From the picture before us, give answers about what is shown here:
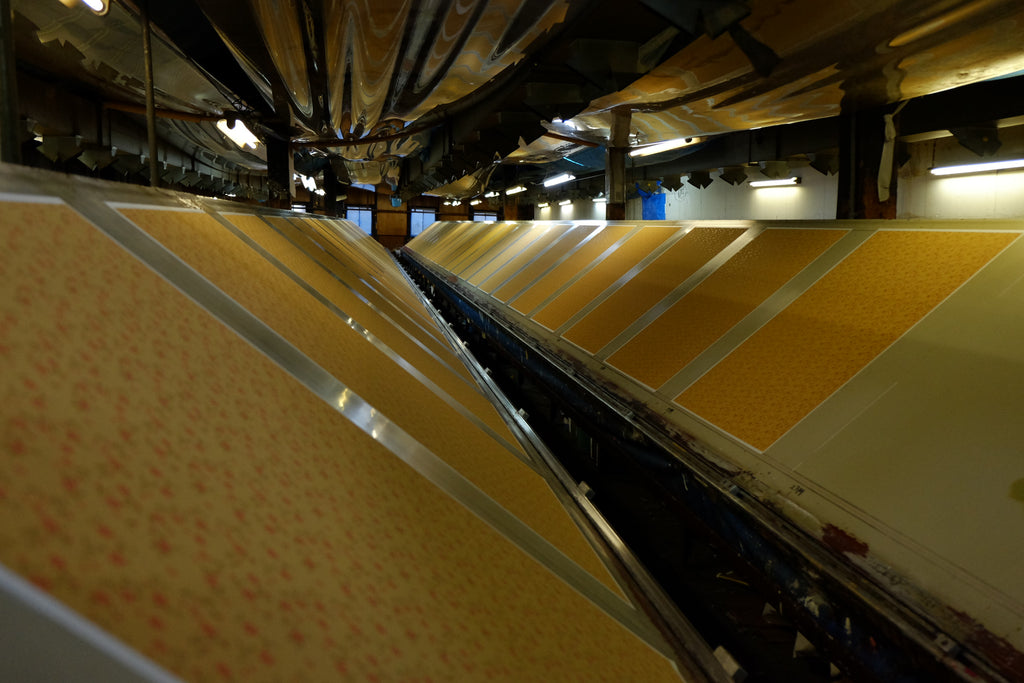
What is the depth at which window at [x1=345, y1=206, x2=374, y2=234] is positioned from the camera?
25.0m

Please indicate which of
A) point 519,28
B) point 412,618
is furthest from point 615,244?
point 412,618

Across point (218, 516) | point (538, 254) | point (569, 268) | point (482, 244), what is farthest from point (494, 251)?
point (218, 516)

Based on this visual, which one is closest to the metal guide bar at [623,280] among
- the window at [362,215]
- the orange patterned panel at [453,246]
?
the orange patterned panel at [453,246]

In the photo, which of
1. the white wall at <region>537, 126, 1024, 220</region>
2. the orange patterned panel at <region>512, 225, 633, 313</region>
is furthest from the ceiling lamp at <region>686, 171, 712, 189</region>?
the orange patterned panel at <region>512, 225, 633, 313</region>

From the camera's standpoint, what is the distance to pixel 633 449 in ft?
7.86

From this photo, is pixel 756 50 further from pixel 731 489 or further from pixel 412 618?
pixel 412 618

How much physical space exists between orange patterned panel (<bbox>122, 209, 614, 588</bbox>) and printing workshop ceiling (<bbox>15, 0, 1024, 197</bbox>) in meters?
1.43

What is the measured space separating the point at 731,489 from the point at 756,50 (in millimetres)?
2070

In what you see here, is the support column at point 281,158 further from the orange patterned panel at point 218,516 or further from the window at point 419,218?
the window at point 419,218

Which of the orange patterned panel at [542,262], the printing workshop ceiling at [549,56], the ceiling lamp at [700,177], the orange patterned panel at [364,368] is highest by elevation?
the ceiling lamp at [700,177]

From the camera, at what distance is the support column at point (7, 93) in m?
1.36

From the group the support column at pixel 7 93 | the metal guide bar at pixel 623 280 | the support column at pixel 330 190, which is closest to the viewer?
the support column at pixel 7 93

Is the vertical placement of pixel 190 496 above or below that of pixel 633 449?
above

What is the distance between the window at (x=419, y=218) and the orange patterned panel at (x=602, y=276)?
22.8 meters
